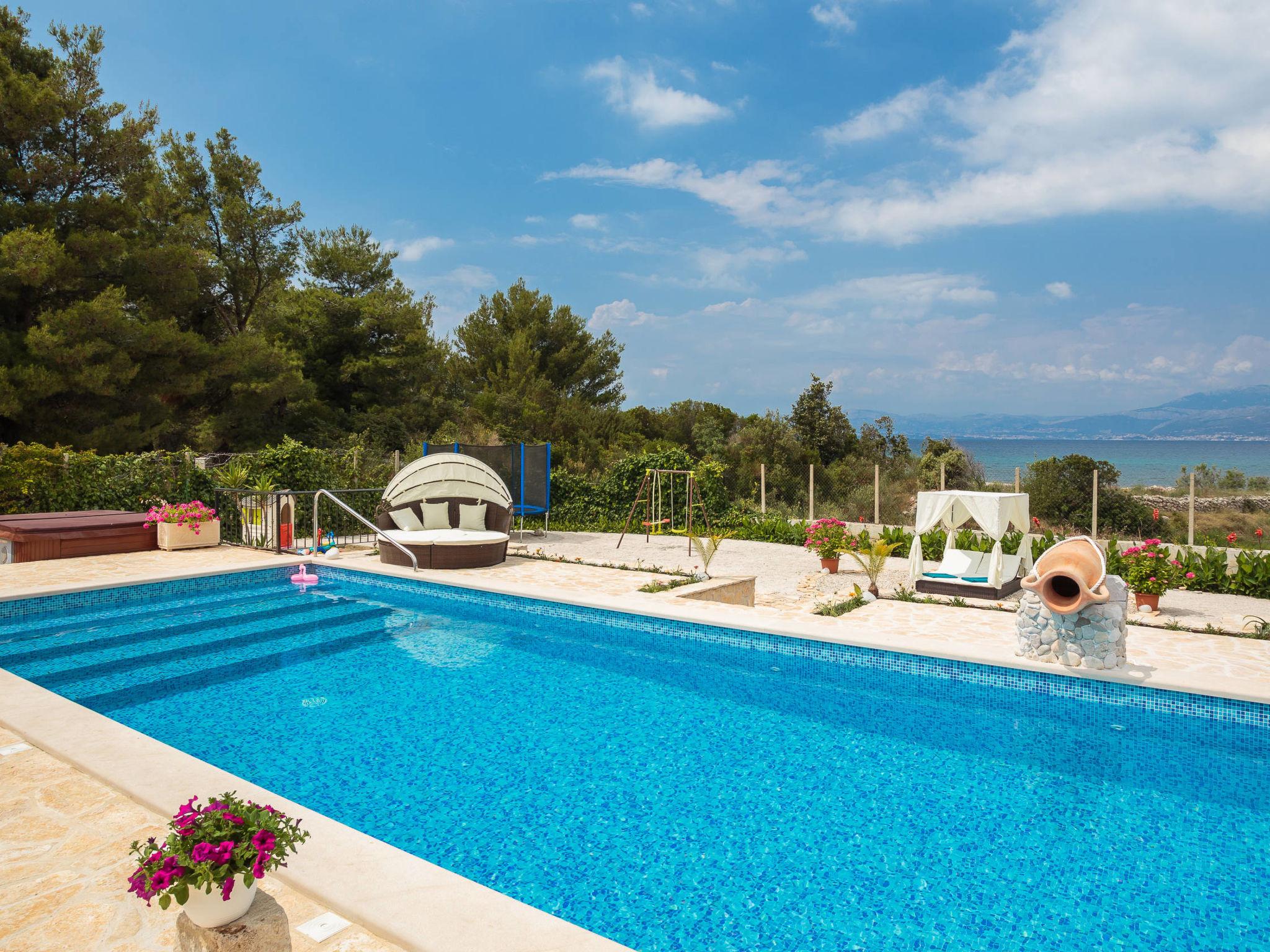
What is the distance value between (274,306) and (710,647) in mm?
21016

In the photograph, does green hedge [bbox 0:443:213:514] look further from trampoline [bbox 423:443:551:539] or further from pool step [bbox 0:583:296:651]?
pool step [bbox 0:583:296:651]

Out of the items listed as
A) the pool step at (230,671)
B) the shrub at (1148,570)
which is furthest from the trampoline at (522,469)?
the shrub at (1148,570)

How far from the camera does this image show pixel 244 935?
1.67 meters

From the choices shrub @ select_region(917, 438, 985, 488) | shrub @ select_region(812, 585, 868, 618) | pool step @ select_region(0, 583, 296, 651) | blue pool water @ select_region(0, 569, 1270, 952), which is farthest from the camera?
shrub @ select_region(917, 438, 985, 488)

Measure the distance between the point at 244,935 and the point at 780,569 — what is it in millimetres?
8369

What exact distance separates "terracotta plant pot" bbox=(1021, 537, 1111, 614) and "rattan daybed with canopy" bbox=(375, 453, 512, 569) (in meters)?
5.78

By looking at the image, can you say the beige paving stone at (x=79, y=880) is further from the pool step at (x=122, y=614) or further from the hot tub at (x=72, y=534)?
the hot tub at (x=72, y=534)

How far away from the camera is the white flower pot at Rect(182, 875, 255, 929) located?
1.64 meters

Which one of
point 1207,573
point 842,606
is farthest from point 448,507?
point 1207,573

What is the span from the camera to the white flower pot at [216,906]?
164 centimetres

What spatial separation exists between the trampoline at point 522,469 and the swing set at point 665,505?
58.8 inches

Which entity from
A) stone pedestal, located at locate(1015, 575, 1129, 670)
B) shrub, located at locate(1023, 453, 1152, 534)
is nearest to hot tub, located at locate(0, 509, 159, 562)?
stone pedestal, located at locate(1015, 575, 1129, 670)

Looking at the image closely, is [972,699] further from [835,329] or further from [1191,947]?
[835,329]

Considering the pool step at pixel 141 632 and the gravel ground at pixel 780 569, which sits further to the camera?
the gravel ground at pixel 780 569
